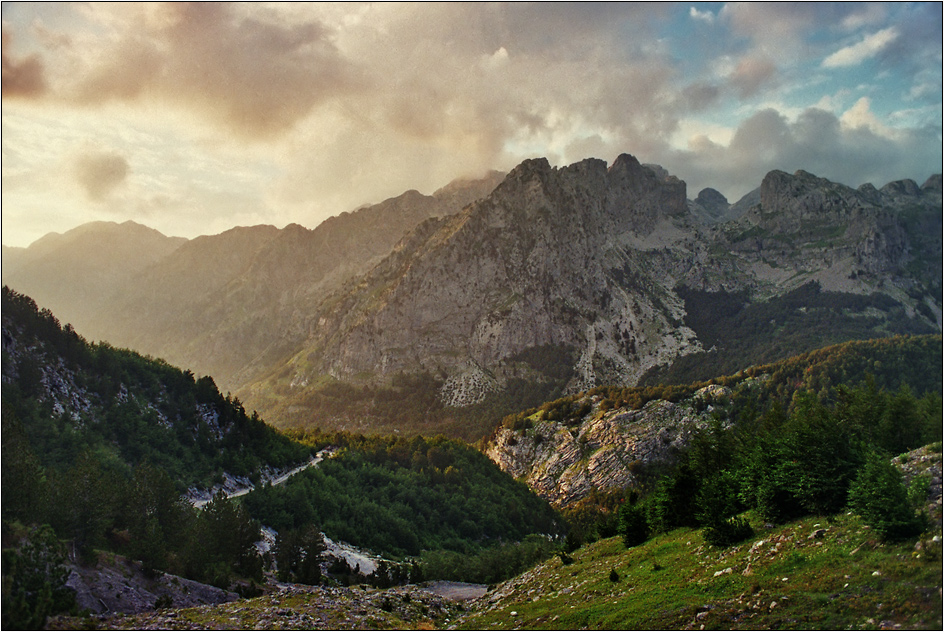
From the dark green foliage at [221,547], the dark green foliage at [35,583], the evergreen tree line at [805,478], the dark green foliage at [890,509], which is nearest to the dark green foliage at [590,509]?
the evergreen tree line at [805,478]

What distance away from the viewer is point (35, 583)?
4116cm

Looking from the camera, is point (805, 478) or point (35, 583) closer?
point (35, 583)

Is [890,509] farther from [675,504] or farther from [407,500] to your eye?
[407,500]

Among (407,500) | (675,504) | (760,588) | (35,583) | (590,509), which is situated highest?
(35,583)

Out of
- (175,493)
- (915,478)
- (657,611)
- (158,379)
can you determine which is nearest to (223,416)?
(158,379)

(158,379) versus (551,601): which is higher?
(158,379)

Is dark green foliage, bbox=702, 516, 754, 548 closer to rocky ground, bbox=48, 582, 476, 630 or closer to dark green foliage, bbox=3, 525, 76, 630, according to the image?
rocky ground, bbox=48, 582, 476, 630

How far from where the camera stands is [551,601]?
47562mm

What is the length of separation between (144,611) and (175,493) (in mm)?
28132

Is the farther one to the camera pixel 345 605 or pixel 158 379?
pixel 158 379

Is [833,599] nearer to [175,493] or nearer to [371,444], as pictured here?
[175,493]

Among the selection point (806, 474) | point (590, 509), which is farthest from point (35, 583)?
point (590, 509)

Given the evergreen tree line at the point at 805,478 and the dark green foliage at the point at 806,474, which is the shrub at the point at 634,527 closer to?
the evergreen tree line at the point at 805,478

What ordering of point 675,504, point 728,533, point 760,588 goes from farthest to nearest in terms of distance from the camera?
point 675,504, point 728,533, point 760,588
